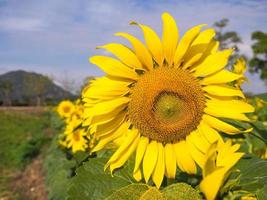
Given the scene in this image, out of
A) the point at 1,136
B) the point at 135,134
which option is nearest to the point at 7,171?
the point at 1,136

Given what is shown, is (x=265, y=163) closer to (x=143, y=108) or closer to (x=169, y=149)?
(x=169, y=149)

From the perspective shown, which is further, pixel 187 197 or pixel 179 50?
pixel 179 50

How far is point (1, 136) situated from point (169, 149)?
18665 mm

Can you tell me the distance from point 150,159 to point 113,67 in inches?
11.1

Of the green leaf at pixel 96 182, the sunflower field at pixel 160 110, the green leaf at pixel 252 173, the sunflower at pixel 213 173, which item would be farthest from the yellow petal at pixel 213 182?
the green leaf at pixel 96 182

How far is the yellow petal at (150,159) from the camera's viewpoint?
4.83 feet

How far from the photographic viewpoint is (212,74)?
150cm

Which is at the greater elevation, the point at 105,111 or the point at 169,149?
the point at 105,111

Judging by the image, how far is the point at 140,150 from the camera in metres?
1.52

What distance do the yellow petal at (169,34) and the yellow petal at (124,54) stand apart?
9 centimetres

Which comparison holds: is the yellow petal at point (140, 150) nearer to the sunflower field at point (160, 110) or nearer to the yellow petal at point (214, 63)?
the sunflower field at point (160, 110)

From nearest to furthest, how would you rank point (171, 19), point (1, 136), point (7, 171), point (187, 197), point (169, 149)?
point (187, 197), point (171, 19), point (169, 149), point (7, 171), point (1, 136)

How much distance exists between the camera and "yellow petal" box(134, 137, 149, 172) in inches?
58.5

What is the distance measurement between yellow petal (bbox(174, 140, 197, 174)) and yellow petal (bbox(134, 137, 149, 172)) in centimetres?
9
